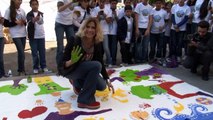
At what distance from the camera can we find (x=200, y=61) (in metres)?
4.68

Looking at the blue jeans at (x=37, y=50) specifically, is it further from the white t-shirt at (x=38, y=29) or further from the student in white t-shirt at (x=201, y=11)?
the student in white t-shirt at (x=201, y=11)

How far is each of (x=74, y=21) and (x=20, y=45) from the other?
0.94 m

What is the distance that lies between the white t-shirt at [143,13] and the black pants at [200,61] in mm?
1012

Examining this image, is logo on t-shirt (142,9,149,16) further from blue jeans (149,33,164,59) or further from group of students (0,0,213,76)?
blue jeans (149,33,164,59)

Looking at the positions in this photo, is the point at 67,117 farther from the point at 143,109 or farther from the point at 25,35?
the point at 25,35

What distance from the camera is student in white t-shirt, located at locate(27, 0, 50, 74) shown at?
4.56m

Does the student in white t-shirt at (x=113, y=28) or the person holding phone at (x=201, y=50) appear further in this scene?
→ the student in white t-shirt at (x=113, y=28)

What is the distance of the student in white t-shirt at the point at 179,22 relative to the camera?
5.21m

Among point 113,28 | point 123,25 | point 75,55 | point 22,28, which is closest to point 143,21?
point 123,25

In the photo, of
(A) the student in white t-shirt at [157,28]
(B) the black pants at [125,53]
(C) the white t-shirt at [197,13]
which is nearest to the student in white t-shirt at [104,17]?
(B) the black pants at [125,53]

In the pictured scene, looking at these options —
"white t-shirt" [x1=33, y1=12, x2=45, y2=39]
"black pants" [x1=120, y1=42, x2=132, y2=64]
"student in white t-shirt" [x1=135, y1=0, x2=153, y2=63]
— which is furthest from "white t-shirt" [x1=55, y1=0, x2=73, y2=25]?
"student in white t-shirt" [x1=135, y1=0, x2=153, y2=63]

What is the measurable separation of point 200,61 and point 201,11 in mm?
931

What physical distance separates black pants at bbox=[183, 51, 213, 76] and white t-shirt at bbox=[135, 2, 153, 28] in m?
1.01

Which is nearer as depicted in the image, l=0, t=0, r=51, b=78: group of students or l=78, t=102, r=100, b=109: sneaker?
l=78, t=102, r=100, b=109: sneaker
